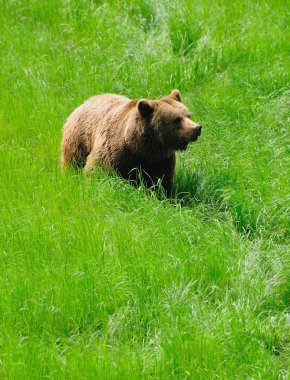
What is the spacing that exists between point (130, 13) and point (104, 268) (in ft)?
20.1

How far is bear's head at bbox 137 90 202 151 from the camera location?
7.99 meters

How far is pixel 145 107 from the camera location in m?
8.05

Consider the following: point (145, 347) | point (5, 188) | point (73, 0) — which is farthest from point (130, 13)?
point (145, 347)

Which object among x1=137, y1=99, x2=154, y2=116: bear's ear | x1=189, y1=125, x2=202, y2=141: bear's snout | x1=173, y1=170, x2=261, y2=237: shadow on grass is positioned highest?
x1=137, y1=99, x2=154, y2=116: bear's ear

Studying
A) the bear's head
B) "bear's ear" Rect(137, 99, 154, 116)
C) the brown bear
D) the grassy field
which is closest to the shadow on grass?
the grassy field

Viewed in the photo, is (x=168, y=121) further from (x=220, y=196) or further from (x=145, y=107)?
(x=220, y=196)

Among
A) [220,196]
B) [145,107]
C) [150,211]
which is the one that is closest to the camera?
[150,211]

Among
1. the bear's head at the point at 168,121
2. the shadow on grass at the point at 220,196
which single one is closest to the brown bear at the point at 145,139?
the bear's head at the point at 168,121

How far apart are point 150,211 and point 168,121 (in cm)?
107

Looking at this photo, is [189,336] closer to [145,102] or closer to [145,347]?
[145,347]

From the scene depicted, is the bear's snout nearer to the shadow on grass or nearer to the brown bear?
the brown bear

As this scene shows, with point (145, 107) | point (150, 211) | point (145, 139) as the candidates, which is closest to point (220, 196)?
point (150, 211)

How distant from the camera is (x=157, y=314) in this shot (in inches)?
238

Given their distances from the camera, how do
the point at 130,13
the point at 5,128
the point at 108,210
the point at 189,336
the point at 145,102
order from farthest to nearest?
the point at 130,13
the point at 5,128
the point at 145,102
the point at 108,210
the point at 189,336
